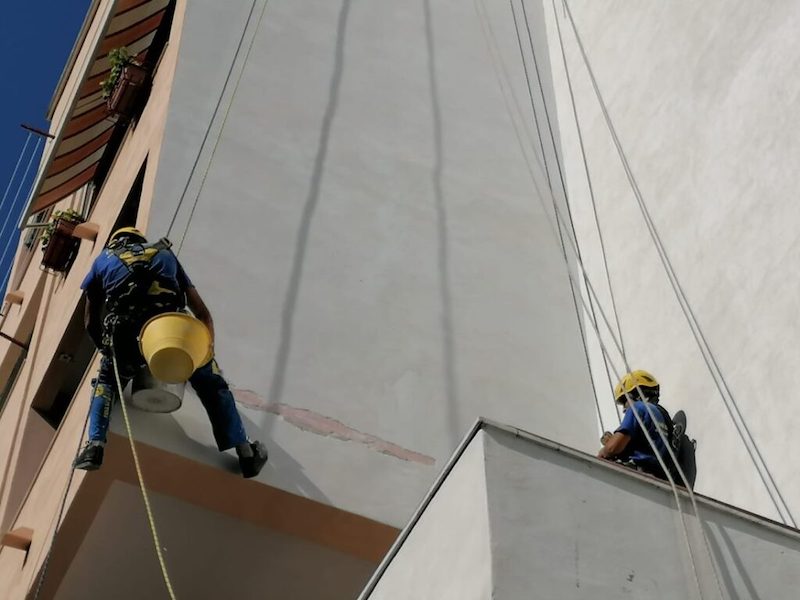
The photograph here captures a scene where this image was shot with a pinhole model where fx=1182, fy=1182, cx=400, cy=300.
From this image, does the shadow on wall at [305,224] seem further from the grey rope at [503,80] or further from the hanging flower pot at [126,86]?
the hanging flower pot at [126,86]

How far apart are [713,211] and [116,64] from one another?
539 cm

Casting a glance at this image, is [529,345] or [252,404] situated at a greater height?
[529,345]

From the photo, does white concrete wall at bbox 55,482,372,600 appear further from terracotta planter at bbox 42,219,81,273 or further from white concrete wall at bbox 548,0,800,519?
terracotta planter at bbox 42,219,81,273

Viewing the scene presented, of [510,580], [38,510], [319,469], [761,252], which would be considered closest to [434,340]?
[319,469]

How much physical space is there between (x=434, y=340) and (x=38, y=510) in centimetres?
272

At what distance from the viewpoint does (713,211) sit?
7469 millimetres

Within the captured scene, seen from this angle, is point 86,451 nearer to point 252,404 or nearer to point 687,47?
point 252,404

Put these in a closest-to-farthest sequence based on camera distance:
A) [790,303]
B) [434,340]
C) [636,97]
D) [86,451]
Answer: [86,451]
[790,303]
[434,340]
[636,97]

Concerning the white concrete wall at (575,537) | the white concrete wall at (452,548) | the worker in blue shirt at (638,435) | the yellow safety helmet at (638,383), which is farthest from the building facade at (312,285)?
the white concrete wall at (575,537)

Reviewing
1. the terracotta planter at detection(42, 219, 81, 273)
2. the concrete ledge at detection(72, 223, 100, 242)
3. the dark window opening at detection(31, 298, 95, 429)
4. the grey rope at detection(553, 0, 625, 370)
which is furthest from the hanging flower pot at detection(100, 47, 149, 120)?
the grey rope at detection(553, 0, 625, 370)

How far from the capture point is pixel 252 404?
6.89 m

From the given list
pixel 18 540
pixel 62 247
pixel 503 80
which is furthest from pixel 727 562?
pixel 62 247

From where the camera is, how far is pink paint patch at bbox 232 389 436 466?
692 cm

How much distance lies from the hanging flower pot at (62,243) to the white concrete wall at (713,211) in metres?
4.78
